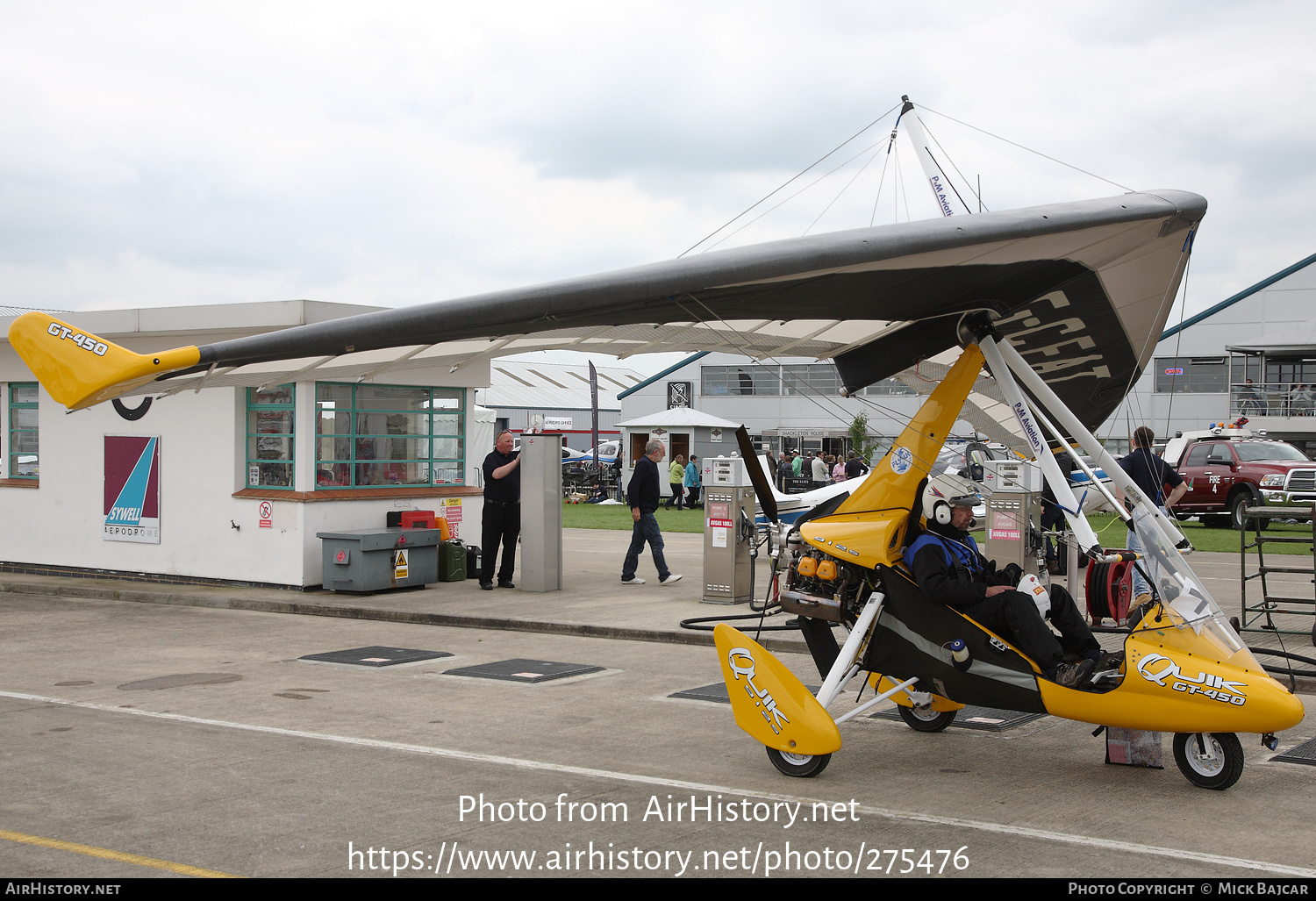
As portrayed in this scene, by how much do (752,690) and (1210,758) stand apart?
252cm

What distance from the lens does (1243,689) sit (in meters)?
5.88

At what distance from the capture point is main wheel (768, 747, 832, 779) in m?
6.45

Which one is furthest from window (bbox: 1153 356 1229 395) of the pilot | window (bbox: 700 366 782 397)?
the pilot

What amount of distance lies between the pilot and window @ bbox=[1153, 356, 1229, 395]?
3882cm

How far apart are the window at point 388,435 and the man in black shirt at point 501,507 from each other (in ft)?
4.78

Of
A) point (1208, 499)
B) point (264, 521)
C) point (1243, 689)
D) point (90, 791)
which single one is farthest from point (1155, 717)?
point (1208, 499)

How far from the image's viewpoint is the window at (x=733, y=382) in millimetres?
51625

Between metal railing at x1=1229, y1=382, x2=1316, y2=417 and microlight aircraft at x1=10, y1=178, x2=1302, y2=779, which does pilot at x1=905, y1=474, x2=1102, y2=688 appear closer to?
microlight aircraft at x1=10, y1=178, x2=1302, y2=779

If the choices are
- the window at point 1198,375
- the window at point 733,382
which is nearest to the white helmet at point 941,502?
the window at point 1198,375

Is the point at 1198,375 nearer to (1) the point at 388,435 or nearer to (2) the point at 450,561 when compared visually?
(2) the point at 450,561

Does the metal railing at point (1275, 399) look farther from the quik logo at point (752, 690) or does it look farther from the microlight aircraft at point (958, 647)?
the quik logo at point (752, 690)

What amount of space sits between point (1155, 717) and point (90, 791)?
5778mm

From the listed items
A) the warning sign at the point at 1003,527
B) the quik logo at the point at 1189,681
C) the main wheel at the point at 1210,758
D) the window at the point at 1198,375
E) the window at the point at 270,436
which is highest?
the window at the point at 1198,375
